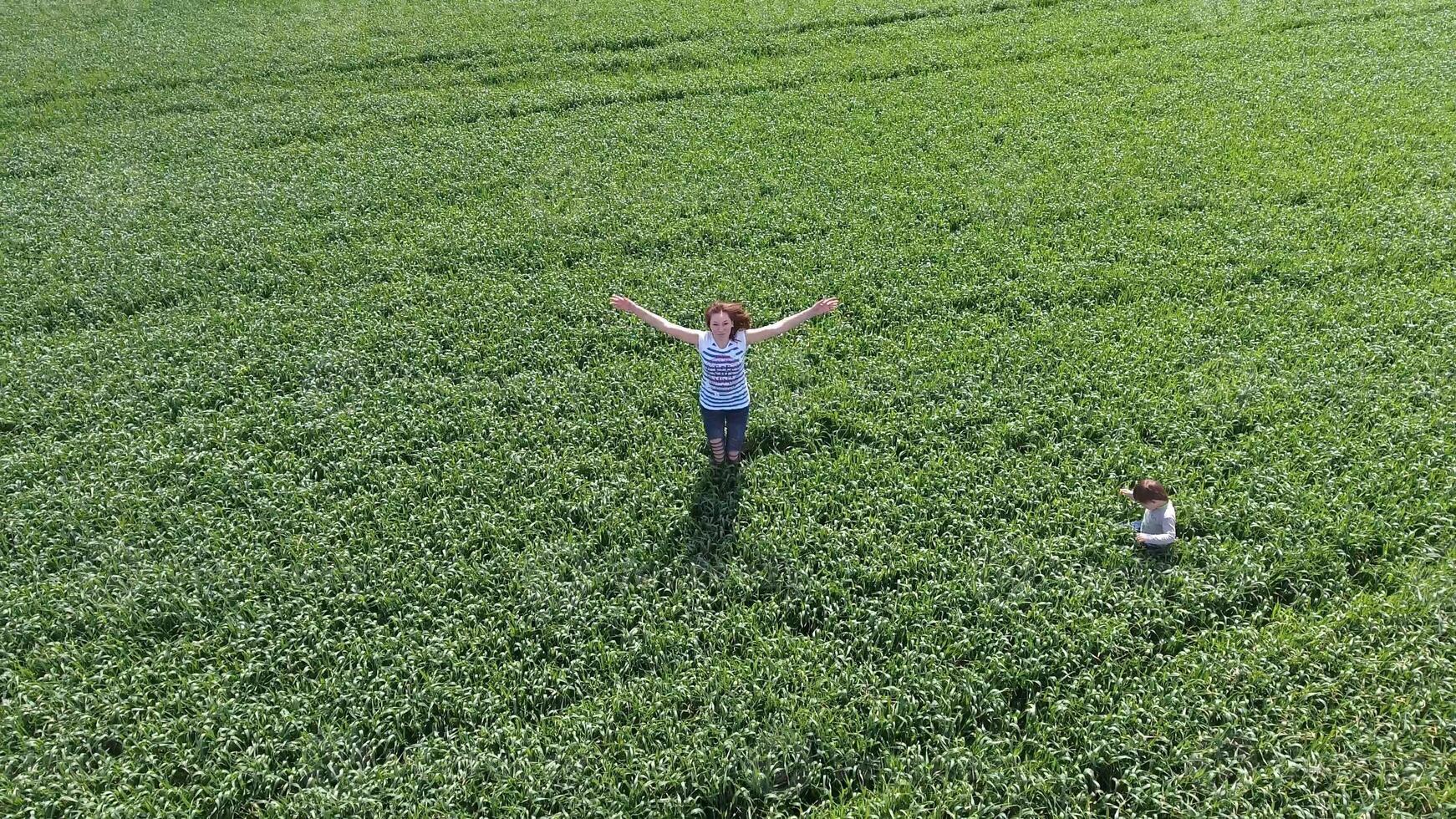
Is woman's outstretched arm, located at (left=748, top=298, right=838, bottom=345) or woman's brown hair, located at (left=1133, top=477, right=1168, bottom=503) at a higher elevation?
woman's outstretched arm, located at (left=748, top=298, right=838, bottom=345)

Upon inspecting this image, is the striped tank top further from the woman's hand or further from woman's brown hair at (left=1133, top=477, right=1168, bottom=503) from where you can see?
woman's brown hair at (left=1133, top=477, right=1168, bottom=503)

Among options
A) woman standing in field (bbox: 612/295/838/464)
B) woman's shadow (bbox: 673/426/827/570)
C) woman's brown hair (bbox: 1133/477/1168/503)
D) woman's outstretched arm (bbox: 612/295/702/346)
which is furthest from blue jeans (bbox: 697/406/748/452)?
woman's brown hair (bbox: 1133/477/1168/503)

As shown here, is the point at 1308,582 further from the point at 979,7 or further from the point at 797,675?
the point at 979,7

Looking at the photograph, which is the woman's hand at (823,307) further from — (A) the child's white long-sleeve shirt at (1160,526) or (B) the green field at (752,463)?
(A) the child's white long-sleeve shirt at (1160,526)

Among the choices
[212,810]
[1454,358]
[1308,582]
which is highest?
[1454,358]

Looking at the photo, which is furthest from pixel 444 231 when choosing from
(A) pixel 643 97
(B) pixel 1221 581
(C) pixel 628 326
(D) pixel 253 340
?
(B) pixel 1221 581

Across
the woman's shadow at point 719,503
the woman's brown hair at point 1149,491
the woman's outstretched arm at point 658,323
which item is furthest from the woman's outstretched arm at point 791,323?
the woman's brown hair at point 1149,491
